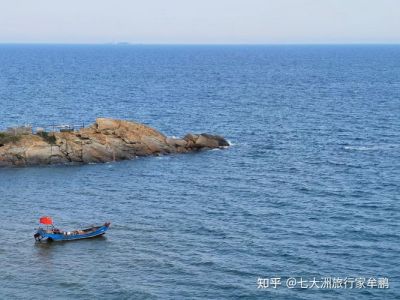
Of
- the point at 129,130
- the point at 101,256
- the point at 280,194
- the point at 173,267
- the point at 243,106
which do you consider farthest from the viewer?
the point at 243,106

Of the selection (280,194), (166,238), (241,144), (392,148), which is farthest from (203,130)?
(166,238)

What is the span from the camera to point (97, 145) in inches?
4077

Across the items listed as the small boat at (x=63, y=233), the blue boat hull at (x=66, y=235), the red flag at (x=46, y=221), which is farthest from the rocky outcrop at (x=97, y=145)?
the blue boat hull at (x=66, y=235)

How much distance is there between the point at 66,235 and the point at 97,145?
111ft

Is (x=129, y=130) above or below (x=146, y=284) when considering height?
above

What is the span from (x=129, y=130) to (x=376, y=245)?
5041 cm

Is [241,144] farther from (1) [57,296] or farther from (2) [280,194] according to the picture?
(1) [57,296]

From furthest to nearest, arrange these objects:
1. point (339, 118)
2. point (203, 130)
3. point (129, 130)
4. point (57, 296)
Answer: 1. point (339, 118)
2. point (203, 130)
3. point (129, 130)
4. point (57, 296)

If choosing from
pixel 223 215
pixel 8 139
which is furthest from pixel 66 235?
pixel 8 139

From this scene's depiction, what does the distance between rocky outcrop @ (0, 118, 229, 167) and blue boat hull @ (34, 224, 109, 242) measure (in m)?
31.4

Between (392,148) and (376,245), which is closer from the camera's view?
(376,245)

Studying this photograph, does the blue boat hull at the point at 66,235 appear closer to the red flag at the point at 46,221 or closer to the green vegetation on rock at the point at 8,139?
the red flag at the point at 46,221

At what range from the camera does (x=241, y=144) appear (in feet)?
381

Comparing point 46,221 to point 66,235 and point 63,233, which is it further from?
point 66,235
